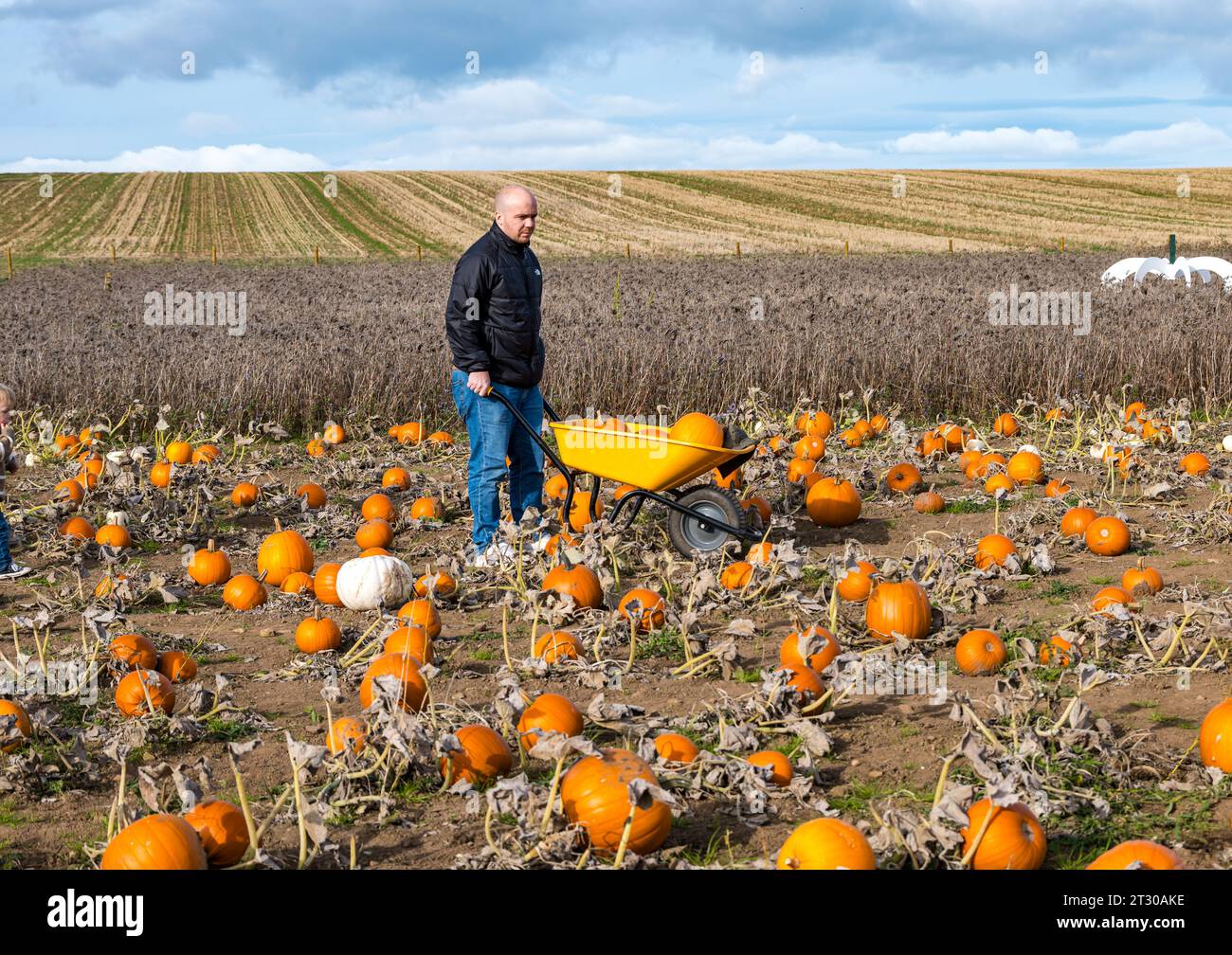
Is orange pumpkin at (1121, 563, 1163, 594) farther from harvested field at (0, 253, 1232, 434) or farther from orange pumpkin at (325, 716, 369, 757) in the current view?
harvested field at (0, 253, 1232, 434)

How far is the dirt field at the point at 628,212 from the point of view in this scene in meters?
39.5

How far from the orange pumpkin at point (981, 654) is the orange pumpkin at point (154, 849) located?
2924 millimetres

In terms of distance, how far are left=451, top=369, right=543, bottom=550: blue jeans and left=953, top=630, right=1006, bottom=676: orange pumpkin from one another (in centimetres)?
253

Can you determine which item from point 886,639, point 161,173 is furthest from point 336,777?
point 161,173

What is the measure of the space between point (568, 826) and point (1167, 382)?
29.8ft

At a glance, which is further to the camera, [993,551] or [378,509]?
[378,509]

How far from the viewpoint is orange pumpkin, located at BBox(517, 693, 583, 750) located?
3.70 m

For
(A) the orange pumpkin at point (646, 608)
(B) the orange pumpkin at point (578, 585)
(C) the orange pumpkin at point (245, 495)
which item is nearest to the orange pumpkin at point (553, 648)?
(A) the orange pumpkin at point (646, 608)

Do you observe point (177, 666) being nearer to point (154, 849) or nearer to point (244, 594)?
point (244, 594)

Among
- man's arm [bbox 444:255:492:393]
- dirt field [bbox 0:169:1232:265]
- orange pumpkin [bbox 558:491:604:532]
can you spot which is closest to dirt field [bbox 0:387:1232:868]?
orange pumpkin [bbox 558:491:604:532]

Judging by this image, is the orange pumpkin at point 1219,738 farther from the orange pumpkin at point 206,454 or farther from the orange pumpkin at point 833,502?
the orange pumpkin at point 206,454

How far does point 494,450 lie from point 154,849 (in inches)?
144

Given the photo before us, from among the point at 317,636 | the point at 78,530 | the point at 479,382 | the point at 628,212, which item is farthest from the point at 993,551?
the point at 628,212

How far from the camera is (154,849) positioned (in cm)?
279
